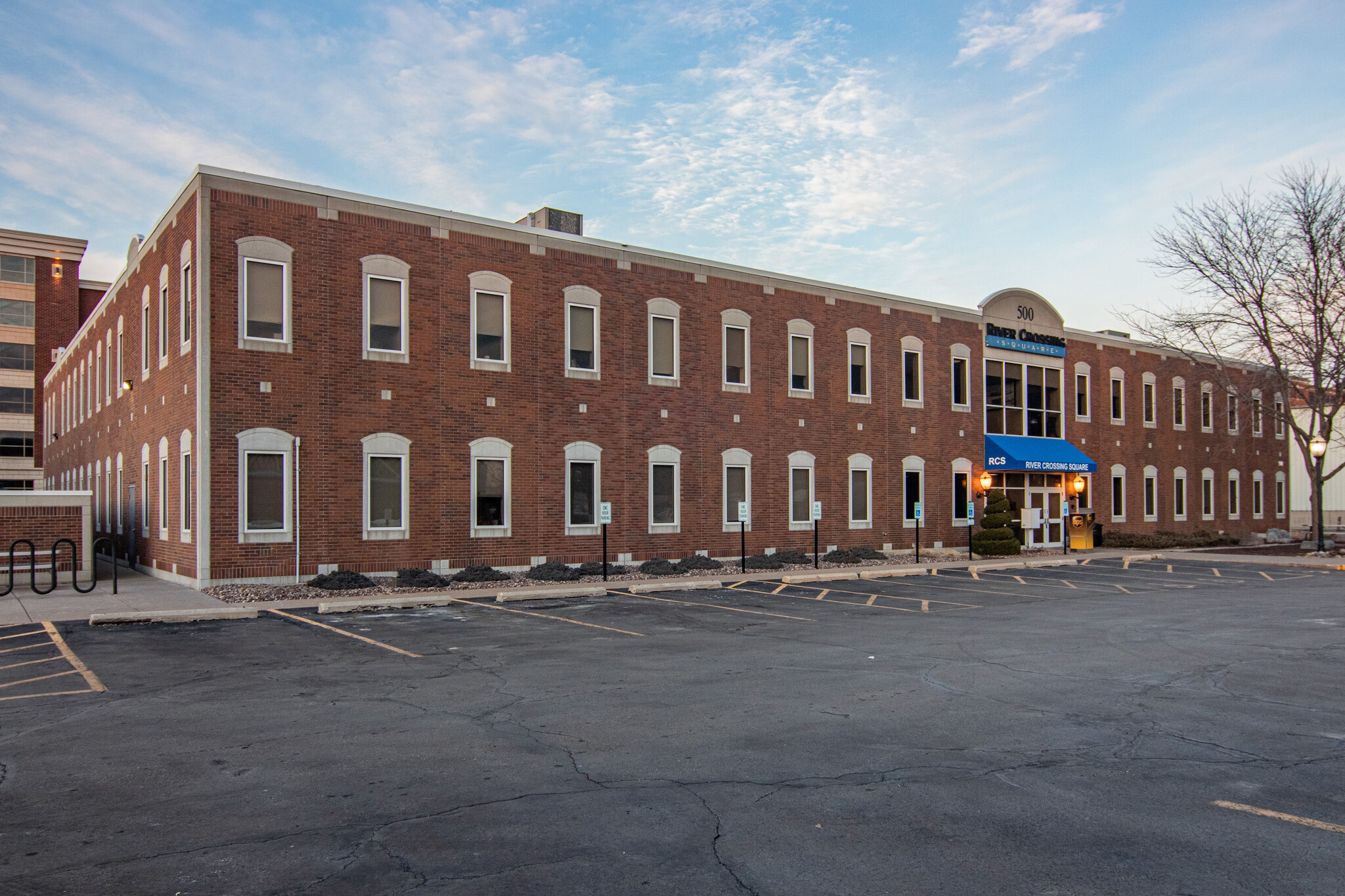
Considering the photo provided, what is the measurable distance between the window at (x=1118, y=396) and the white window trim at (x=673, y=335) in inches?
945

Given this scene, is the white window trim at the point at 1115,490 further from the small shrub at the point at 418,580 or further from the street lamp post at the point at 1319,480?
the small shrub at the point at 418,580

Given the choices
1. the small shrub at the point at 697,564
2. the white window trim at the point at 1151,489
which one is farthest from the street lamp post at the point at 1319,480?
the small shrub at the point at 697,564

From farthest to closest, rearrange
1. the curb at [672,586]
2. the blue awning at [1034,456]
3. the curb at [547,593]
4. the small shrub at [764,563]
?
the blue awning at [1034,456], the small shrub at [764,563], the curb at [672,586], the curb at [547,593]

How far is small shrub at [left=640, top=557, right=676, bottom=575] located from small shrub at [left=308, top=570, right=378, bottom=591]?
734 cm

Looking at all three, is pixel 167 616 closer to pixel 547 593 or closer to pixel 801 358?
pixel 547 593

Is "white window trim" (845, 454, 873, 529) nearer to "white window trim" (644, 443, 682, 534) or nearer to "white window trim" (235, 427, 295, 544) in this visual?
"white window trim" (644, 443, 682, 534)

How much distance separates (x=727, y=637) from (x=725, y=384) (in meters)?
15.0

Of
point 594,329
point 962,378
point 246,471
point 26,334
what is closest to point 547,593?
point 246,471

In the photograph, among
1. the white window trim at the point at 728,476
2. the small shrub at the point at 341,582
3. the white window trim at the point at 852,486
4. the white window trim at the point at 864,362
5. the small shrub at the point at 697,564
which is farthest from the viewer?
the white window trim at the point at 864,362

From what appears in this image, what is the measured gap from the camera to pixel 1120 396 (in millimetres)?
40969

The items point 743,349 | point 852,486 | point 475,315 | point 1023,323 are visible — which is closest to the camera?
point 475,315

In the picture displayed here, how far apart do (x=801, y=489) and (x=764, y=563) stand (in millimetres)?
4059

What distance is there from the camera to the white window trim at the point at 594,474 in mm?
24375

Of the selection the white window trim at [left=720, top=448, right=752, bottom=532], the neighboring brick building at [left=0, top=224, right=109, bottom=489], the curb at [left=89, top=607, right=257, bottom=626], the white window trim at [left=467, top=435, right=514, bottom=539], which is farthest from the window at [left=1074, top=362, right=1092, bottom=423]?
the neighboring brick building at [left=0, top=224, right=109, bottom=489]
